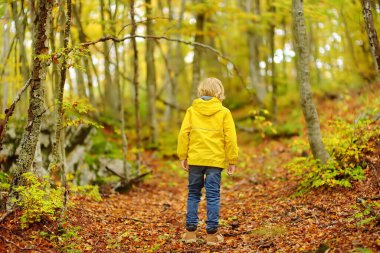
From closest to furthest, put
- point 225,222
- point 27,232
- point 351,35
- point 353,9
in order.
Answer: point 27,232, point 225,222, point 353,9, point 351,35

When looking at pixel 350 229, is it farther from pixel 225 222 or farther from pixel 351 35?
pixel 351 35

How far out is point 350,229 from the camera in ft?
14.1

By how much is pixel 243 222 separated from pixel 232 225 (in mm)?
208

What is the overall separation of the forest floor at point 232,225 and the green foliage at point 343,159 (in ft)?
0.60

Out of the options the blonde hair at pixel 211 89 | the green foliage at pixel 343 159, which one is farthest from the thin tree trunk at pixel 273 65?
the blonde hair at pixel 211 89

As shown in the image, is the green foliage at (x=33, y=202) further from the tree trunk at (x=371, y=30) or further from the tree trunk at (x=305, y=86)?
the tree trunk at (x=371, y=30)

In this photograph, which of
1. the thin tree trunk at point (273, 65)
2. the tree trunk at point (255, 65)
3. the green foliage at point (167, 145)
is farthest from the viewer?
the tree trunk at point (255, 65)

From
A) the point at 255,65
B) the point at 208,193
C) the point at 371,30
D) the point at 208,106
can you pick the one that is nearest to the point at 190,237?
the point at 208,193

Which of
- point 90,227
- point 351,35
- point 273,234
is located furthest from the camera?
point 351,35

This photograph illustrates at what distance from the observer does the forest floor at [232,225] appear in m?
4.38

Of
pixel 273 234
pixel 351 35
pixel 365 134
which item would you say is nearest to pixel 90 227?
pixel 273 234

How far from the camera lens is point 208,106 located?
508cm

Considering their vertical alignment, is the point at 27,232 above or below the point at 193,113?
below

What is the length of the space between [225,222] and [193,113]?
1.97 meters
